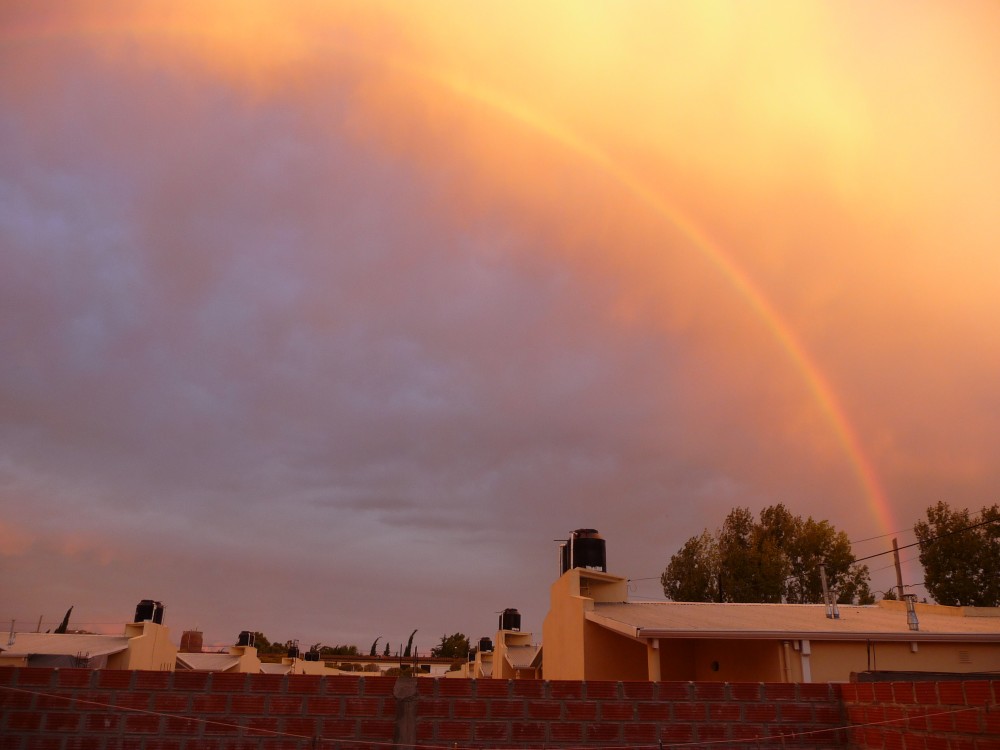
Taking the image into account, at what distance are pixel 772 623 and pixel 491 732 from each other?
10.5 meters

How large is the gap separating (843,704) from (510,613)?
28.7 m

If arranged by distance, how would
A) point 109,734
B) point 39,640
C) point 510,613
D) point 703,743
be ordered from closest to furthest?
point 109,734, point 703,743, point 39,640, point 510,613

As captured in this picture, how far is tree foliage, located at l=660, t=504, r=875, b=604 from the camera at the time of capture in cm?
4412

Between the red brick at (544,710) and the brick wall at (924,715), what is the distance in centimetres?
411

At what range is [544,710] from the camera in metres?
10.1

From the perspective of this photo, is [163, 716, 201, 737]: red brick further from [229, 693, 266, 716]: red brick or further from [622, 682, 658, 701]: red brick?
[622, 682, 658, 701]: red brick

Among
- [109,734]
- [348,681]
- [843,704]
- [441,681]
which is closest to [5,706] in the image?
[109,734]

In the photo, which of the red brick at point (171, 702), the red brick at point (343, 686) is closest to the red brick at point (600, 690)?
the red brick at point (343, 686)

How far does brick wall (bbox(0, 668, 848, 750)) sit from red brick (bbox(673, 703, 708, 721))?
1cm

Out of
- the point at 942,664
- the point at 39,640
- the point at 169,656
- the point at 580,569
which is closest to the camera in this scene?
the point at 942,664

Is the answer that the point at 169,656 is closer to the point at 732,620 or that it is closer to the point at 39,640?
the point at 39,640

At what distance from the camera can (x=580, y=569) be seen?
2092 centimetres

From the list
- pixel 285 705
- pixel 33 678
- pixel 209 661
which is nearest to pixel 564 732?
pixel 285 705

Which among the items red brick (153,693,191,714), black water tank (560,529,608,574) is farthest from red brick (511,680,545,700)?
black water tank (560,529,608,574)
